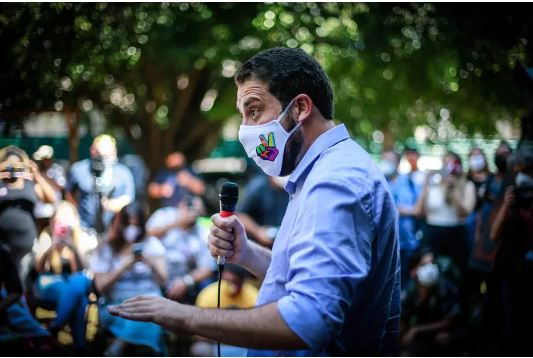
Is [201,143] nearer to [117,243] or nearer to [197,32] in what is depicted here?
[197,32]

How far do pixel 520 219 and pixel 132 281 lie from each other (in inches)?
155

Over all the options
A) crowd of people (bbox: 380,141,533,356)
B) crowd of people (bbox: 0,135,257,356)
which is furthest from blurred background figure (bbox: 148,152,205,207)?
crowd of people (bbox: 380,141,533,356)

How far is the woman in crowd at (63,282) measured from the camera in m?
5.95

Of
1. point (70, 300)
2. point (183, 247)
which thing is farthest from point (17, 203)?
point (183, 247)

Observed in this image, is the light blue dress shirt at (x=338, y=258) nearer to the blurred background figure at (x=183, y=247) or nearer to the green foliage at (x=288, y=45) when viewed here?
the green foliage at (x=288, y=45)

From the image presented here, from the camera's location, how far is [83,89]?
713 cm

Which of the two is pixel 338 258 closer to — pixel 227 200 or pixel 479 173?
pixel 227 200

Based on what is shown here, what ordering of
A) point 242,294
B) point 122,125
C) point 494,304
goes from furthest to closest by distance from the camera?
point 122,125 → point 494,304 → point 242,294

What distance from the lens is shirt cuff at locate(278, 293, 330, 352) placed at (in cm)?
153

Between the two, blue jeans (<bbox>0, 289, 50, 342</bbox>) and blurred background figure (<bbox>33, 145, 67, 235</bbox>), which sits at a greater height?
blurred background figure (<bbox>33, 145, 67, 235</bbox>)

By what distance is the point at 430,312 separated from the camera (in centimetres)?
639

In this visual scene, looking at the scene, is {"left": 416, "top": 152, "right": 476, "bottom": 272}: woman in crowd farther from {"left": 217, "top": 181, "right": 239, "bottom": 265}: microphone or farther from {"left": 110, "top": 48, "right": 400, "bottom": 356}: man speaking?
{"left": 110, "top": 48, "right": 400, "bottom": 356}: man speaking

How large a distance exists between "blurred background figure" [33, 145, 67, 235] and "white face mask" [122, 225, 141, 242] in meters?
0.84

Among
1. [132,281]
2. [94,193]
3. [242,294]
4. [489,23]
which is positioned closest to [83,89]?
[94,193]
